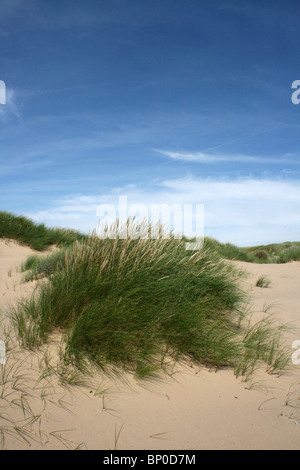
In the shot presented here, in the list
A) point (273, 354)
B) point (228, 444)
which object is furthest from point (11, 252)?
point (228, 444)

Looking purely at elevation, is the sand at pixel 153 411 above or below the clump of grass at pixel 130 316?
below

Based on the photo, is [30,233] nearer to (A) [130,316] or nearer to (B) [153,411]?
(A) [130,316]

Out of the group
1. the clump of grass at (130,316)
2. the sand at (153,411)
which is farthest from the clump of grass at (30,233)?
the sand at (153,411)

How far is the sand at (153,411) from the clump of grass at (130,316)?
199mm

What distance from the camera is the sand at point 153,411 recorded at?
2279mm

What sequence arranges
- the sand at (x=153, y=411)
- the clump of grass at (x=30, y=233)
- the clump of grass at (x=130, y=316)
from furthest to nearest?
the clump of grass at (x=30, y=233), the clump of grass at (x=130, y=316), the sand at (x=153, y=411)

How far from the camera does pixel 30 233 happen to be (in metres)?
12.3

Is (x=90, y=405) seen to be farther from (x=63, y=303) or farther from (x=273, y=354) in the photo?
(x=273, y=354)

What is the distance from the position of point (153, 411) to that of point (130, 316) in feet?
3.11

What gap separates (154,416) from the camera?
8.45ft

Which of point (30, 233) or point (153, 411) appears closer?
point (153, 411)

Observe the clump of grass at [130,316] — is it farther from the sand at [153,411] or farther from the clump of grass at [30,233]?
the clump of grass at [30,233]

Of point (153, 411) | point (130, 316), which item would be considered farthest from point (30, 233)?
point (153, 411)

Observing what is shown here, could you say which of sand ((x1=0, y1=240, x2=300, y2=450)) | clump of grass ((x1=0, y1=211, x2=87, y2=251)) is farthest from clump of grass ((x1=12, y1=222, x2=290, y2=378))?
clump of grass ((x1=0, y1=211, x2=87, y2=251))
